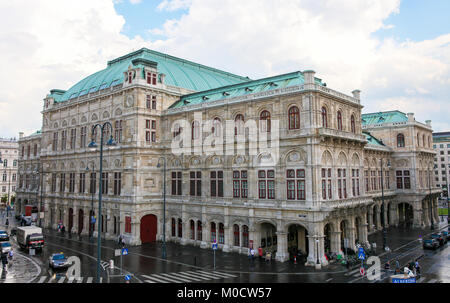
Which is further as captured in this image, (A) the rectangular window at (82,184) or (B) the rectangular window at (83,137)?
(B) the rectangular window at (83,137)

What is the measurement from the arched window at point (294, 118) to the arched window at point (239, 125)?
6.58 meters

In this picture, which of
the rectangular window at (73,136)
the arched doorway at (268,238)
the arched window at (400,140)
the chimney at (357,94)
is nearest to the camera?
the arched doorway at (268,238)

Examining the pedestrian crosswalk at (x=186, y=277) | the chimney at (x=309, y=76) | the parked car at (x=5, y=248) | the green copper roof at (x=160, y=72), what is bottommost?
the pedestrian crosswalk at (x=186, y=277)

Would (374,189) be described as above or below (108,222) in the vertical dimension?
above

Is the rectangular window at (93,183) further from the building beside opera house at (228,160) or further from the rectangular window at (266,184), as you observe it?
the rectangular window at (266,184)

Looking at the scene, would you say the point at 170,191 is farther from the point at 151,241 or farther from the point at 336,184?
the point at 336,184

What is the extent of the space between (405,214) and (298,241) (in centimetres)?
3867

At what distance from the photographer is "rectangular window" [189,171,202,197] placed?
153 ft

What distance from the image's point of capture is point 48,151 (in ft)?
219

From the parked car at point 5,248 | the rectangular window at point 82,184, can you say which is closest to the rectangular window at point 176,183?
the rectangular window at point 82,184

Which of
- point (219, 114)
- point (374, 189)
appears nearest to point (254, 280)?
point (219, 114)

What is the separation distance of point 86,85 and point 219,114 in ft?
105

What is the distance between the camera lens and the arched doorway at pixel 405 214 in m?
67.3

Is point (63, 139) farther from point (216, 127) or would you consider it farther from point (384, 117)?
point (384, 117)
